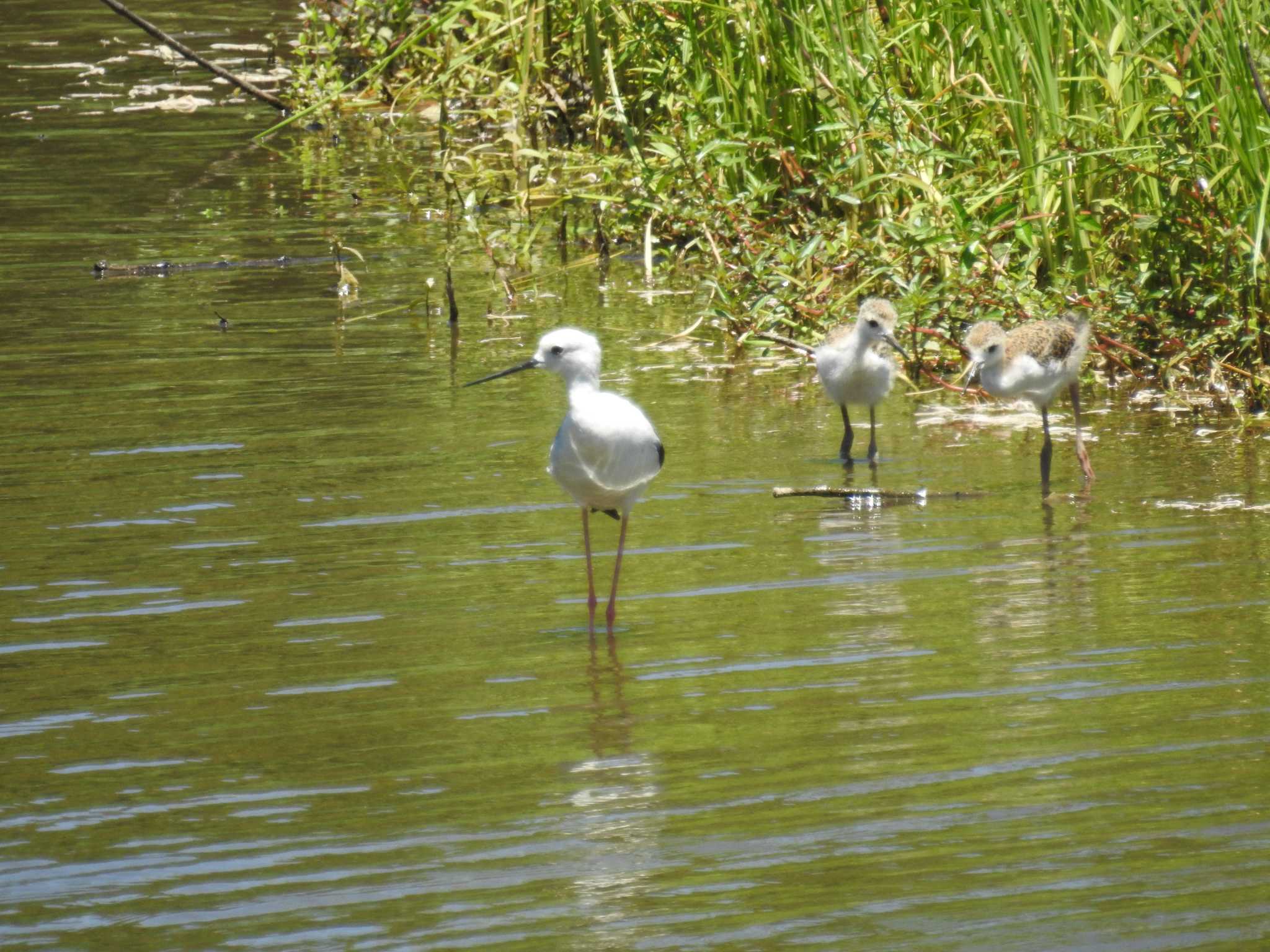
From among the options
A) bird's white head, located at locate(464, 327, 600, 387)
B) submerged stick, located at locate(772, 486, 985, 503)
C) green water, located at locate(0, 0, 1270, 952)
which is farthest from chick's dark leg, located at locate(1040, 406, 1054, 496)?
bird's white head, located at locate(464, 327, 600, 387)

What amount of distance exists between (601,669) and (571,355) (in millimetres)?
1131

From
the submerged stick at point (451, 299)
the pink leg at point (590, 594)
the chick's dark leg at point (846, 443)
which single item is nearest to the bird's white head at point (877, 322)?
the chick's dark leg at point (846, 443)

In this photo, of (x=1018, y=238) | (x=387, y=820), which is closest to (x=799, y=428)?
(x=1018, y=238)

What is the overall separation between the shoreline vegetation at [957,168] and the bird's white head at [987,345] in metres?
0.86

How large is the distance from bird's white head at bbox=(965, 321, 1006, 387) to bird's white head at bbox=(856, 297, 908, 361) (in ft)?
1.43

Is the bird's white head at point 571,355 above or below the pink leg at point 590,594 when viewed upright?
above

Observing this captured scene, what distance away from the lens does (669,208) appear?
11.5 m

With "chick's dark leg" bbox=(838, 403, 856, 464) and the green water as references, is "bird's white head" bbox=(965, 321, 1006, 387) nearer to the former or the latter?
the green water

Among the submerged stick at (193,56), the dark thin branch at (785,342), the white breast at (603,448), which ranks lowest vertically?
the white breast at (603,448)

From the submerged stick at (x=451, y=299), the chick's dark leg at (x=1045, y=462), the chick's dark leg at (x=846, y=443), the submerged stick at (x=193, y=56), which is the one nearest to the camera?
the chick's dark leg at (x=1045, y=462)

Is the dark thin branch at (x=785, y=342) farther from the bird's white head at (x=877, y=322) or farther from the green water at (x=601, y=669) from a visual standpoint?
the bird's white head at (x=877, y=322)

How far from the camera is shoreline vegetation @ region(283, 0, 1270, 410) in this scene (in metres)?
8.85

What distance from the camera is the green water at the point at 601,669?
168 inches

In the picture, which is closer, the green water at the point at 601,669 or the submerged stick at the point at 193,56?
the green water at the point at 601,669
